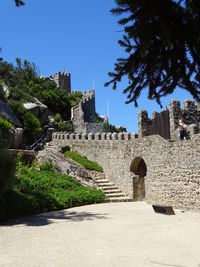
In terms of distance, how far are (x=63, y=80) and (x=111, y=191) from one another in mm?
39789

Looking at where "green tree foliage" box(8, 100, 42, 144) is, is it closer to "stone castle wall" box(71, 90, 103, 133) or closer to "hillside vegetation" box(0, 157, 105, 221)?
"hillside vegetation" box(0, 157, 105, 221)

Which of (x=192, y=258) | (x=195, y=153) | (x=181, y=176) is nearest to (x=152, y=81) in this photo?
(x=192, y=258)

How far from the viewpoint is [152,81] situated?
9.84 ft

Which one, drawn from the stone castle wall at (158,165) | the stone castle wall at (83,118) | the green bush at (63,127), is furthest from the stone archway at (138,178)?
the stone castle wall at (83,118)

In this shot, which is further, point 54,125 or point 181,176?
point 54,125

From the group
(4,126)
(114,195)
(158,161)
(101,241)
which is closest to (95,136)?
(114,195)

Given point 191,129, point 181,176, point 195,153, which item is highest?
point 191,129

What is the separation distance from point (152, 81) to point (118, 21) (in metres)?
0.71

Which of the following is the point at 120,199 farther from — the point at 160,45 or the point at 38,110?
the point at 38,110

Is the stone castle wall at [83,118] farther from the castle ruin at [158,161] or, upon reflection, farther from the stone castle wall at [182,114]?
the stone castle wall at [182,114]

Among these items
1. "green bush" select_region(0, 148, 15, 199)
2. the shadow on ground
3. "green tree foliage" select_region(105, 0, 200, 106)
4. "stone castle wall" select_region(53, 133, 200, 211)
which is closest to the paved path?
the shadow on ground

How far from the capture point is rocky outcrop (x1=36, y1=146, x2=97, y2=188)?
1756 cm

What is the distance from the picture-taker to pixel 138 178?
16.7 m

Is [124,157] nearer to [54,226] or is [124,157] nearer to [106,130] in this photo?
[54,226]
